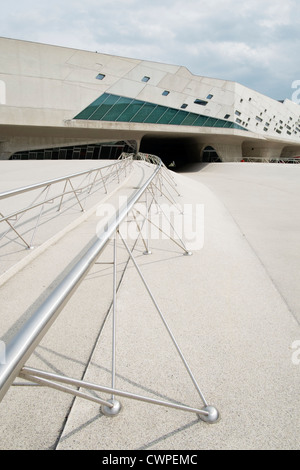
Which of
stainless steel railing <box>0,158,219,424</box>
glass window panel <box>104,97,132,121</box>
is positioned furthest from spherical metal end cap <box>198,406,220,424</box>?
glass window panel <box>104,97,132,121</box>

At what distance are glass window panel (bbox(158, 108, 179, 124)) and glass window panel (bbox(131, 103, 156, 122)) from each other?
142 centimetres

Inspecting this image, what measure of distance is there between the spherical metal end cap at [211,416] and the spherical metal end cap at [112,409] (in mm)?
547

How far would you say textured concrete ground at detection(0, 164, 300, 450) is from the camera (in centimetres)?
157

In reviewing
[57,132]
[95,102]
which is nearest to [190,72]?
[95,102]

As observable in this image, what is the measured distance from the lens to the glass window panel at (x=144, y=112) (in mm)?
26156

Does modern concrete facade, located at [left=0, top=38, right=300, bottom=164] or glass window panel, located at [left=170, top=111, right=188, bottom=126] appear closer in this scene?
modern concrete facade, located at [left=0, top=38, right=300, bottom=164]

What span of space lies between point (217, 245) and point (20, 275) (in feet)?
10.5

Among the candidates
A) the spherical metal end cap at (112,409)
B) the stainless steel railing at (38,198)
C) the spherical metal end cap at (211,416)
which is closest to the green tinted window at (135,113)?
the stainless steel railing at (38,198)

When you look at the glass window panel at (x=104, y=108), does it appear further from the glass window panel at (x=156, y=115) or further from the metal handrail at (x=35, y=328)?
the metal handrail at (x=35, y=328)

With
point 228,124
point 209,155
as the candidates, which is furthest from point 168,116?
point 209,155

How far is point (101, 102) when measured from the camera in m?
24.6

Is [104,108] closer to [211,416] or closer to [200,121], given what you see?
[200,121]

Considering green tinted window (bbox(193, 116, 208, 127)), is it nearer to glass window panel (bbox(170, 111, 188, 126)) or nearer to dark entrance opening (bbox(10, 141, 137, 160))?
glass window panel (bbox(170, 111, 188, 126))

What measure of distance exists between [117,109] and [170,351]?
27.0 meters
